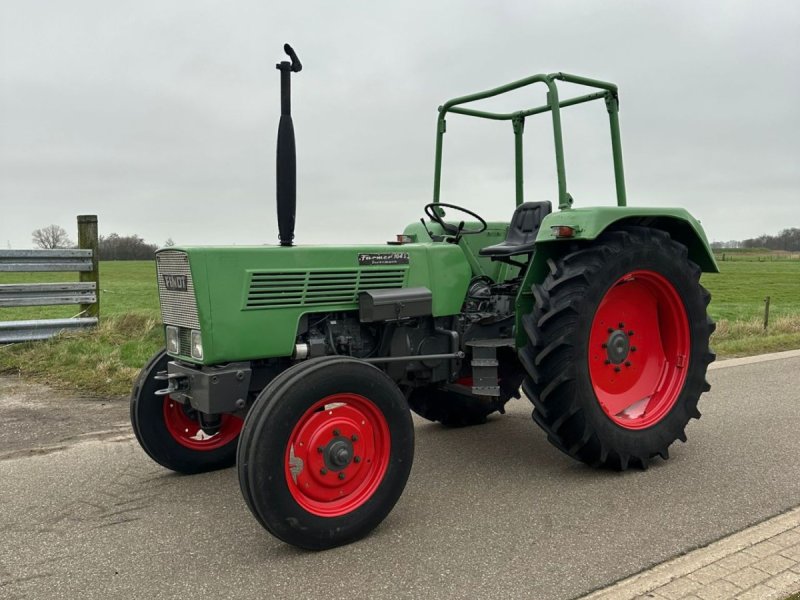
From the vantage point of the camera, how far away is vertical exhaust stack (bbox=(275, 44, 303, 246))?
3344mm

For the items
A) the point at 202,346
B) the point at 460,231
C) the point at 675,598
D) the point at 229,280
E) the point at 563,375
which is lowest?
the point at 675,598

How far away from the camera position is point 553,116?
4.36 meters

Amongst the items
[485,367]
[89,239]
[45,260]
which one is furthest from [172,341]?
[89,239]

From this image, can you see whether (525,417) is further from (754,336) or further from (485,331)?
(754,336)

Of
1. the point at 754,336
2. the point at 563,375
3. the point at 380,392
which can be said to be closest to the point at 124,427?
the point at 380,392

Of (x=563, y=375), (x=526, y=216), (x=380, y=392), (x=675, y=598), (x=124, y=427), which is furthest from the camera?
(x=124, y=427)

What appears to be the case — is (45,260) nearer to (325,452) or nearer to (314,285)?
(314,285)

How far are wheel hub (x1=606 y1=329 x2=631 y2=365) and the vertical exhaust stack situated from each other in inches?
83.0

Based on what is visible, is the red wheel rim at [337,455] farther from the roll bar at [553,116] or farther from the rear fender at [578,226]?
the roll bar at [553,116]

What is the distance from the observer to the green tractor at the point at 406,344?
315 cm

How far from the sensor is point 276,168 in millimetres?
3359

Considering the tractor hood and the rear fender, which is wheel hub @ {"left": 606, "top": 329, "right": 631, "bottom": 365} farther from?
the tractor hood

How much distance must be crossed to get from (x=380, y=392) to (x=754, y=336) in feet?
29.7

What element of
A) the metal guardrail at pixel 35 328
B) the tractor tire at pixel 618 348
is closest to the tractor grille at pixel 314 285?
the tractor tire at pixel 618 348
